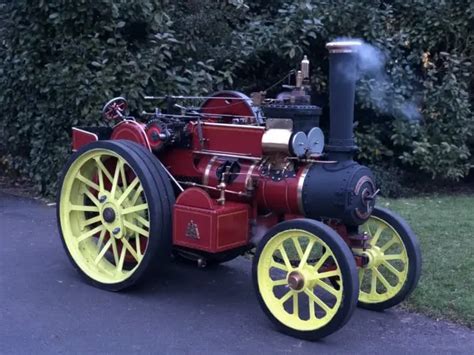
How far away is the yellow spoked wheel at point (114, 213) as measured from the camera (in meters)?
5.36

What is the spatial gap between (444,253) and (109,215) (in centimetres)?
297

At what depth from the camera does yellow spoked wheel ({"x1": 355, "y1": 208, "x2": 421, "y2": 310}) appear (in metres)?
5.28

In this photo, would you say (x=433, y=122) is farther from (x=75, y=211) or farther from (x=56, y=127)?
(x=75, y=211)

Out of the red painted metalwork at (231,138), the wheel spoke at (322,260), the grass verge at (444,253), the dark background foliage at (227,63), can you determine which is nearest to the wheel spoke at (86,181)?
the red painted metalwork at (231,138)

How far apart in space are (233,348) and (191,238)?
87cm

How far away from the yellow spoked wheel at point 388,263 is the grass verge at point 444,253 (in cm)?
25

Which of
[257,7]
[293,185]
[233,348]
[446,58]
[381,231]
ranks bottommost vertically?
[233,348]

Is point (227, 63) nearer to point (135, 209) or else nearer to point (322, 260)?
point (135, 209)

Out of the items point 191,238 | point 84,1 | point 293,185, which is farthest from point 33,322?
point 84,1

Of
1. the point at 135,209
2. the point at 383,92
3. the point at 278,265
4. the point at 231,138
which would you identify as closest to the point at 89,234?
the point at 135,209

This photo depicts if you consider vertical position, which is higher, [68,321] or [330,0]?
[330,0]

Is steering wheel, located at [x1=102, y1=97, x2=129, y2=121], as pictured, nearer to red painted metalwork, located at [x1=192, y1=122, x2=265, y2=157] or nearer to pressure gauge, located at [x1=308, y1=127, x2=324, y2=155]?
Result: red painted metalwork, located at [x1=192, y1=122, x2=265, y2=157]

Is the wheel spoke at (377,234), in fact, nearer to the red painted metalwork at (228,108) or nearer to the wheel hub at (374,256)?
the wheel hub at (374,256)

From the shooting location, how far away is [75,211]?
6105mm
